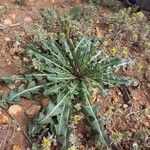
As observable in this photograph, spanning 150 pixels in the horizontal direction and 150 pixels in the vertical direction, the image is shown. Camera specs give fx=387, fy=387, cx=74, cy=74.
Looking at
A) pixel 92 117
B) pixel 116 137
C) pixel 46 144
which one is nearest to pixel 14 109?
pixel 46 144

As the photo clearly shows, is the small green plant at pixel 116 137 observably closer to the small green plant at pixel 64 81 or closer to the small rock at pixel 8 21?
the small green plant at pixel 64 81

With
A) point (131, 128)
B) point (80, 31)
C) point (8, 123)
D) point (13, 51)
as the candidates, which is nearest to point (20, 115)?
point (8, 123)

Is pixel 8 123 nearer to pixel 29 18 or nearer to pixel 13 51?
pixel 13 51

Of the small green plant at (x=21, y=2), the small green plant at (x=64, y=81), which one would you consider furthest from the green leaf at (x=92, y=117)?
the small green plant at (x=21, y=2)

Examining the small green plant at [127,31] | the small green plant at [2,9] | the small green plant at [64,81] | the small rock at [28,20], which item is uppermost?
the small green plant at [2,9]

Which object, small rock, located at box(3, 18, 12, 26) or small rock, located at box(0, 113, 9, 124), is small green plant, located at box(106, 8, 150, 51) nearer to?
small rock, located at box(3, 18, 12, 26)

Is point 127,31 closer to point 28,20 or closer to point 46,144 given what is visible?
point 28,20
